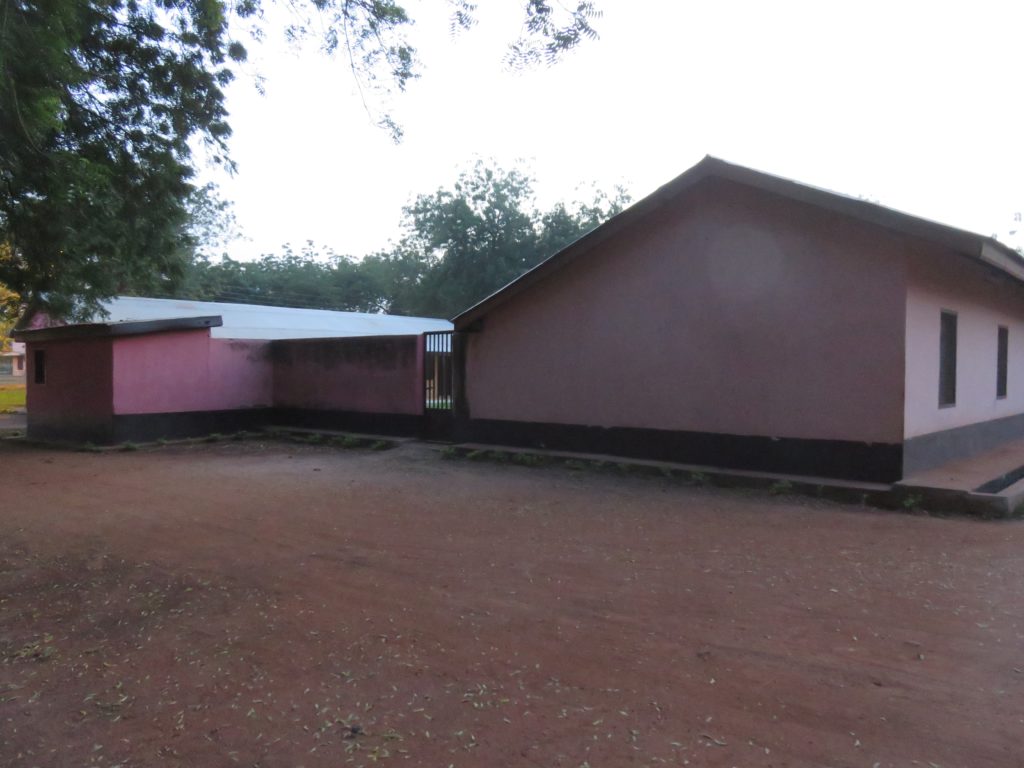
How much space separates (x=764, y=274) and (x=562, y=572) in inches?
220

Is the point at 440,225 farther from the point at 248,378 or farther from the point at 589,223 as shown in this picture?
the point at 248,378

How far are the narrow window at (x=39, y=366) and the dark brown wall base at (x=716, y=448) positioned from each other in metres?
10.6

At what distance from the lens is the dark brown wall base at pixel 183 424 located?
15.1 m

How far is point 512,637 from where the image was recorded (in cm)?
444

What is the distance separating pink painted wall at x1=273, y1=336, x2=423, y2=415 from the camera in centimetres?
1457

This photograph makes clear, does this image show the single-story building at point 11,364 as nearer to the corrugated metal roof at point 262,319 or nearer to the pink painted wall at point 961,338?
the corrugated metal roof at point 262,319

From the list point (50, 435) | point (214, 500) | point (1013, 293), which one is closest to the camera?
point (214, 500)

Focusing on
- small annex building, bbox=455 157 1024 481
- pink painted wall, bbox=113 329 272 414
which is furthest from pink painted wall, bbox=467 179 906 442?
pink painted wall, bbox=113 329 272 414

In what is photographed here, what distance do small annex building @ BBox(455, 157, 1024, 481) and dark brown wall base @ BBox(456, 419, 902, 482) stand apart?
2 centimetres

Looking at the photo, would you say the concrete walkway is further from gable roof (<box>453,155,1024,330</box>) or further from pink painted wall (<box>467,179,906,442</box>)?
gable roof (<box>453,155,1024,330</box>)

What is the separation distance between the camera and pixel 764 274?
378 inches

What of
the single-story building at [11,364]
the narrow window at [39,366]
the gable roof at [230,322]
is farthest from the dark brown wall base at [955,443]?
the single-story building at [11,364]

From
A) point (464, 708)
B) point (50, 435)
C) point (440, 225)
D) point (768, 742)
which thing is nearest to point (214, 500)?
point (464, 708)

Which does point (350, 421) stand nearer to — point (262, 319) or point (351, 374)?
point (351, 374)
